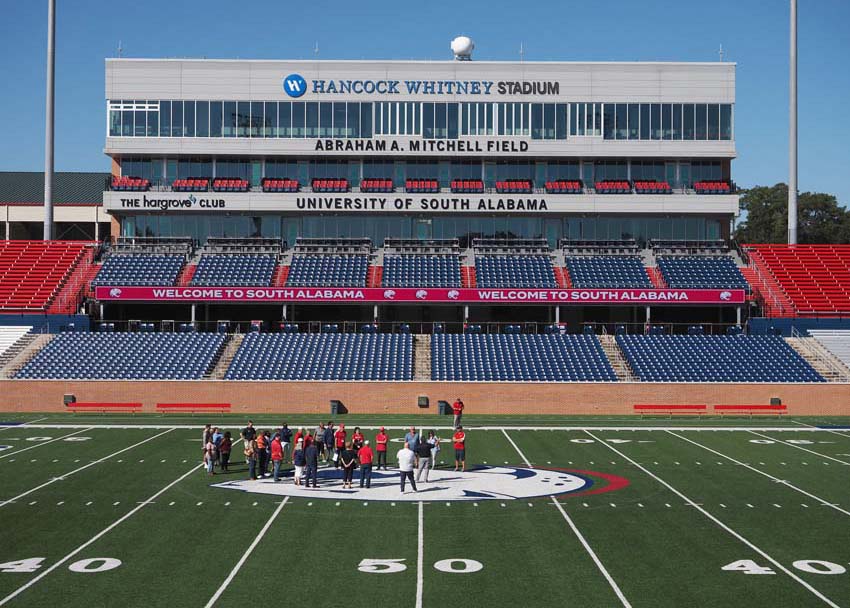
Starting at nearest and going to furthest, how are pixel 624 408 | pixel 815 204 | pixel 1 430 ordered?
pixel 1 430 → pixel 624 408 → pixel 815 204

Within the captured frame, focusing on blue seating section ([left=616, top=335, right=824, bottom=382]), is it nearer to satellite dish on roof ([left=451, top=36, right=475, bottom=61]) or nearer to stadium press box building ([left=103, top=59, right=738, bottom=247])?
stadium press box building ([left=103, top=59, right=738, bottom=247])

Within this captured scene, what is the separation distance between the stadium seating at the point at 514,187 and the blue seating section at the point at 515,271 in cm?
428

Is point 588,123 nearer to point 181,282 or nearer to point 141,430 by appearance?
point 181,282

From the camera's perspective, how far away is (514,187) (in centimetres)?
6694

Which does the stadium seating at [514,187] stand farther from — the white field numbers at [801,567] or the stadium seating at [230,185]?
the white field numbers at [801,567]

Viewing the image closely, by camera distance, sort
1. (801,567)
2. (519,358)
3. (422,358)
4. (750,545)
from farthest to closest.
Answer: (422,358)
(519,358)
(750,545)
(801,567)

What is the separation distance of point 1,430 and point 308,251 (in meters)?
28.8

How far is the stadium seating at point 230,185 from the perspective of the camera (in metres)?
67.1

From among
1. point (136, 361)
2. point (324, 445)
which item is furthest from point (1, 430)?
point (324, 445)

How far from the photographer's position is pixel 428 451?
2784 centimetres

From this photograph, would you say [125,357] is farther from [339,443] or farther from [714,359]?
[714,359]

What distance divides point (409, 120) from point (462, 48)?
6.44 meters

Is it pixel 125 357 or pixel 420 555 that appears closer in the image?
pixel 420 555

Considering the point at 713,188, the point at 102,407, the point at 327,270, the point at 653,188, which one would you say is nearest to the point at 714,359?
the point at 653,188
